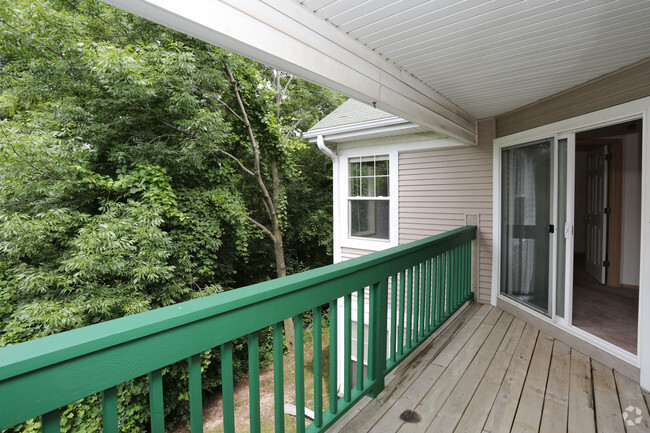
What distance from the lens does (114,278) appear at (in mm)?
5715

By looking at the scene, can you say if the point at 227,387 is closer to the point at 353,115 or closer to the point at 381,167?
the point at 381,167

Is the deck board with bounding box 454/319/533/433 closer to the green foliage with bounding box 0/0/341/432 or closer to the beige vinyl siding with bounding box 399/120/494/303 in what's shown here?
the beige vinyl siding with bounding box 399/120/494/303

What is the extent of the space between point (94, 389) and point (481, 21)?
240 centimetres

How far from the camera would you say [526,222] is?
3.74 meters

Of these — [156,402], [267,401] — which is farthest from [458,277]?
[267,401]

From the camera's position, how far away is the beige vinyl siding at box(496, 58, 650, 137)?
251cm

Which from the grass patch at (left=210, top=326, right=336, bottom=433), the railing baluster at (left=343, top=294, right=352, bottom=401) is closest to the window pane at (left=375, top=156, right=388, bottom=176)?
the grass patch at (left=210, top=326, right=336, bottom=433)

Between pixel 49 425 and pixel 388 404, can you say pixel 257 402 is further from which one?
pixel 388 404

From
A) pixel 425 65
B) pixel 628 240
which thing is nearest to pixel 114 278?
pixel 425 65

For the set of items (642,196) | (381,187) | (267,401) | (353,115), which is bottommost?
(267,401)

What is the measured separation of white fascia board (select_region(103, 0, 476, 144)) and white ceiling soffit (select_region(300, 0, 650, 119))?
81 millimetres

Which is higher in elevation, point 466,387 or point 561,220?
point 561,220

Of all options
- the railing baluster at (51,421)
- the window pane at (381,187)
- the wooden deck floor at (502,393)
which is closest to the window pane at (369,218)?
the window pane at (381,187)

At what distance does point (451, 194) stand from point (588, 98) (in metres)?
2.12
